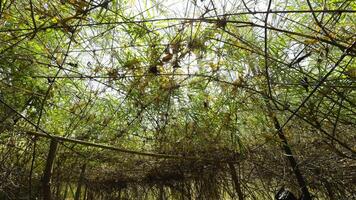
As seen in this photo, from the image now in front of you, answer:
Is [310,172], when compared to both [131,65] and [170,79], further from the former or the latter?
[131,65]

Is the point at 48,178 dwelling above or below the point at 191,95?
below

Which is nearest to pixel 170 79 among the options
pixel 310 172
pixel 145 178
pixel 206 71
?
pixel 206 71

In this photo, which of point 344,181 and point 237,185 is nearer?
point 344,181

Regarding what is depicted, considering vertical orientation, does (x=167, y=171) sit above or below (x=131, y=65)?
below

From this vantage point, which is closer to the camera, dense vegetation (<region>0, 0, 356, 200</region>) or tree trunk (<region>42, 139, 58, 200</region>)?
dense vegetation (<region>0, 0, 356, 200</region>)

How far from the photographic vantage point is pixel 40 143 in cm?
254

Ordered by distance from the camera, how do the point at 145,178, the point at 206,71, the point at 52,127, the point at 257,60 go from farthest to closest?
the point at 145,178 → the point at 52,127 → the point at 206,71 → the point at 257,60

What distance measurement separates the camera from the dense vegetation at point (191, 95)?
133cm

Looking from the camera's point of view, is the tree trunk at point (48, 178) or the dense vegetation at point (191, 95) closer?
the dense vegetation at point (191, 95)

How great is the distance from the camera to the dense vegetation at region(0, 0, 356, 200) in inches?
52.3

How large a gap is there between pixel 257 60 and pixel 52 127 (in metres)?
1.71

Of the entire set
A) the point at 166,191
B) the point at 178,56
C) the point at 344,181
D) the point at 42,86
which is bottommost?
the point at 344,181

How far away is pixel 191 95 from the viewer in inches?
80.6

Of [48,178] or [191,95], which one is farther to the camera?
[191,95]
